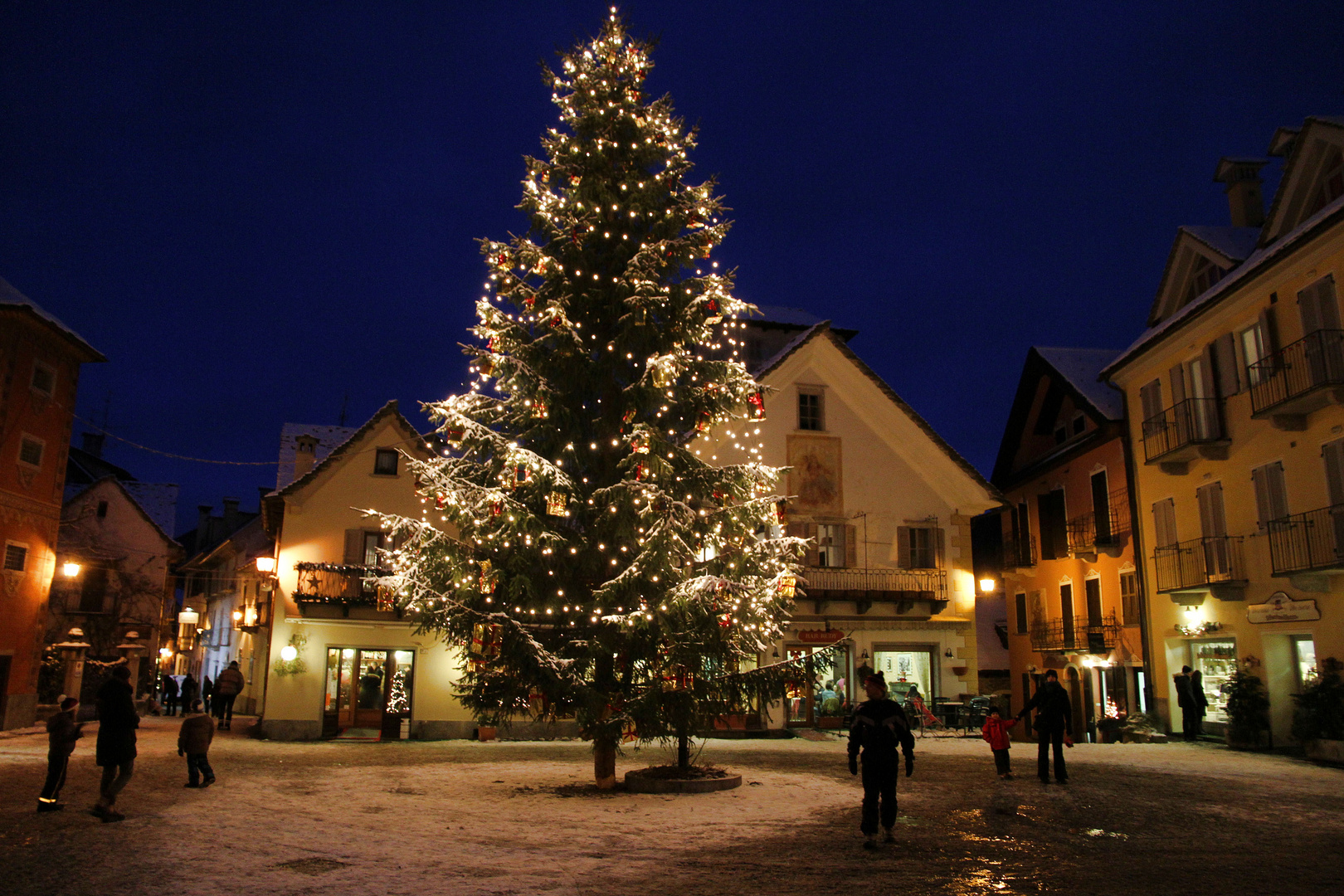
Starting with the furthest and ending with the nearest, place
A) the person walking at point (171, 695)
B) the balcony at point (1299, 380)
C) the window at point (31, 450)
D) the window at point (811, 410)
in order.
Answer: the person walking at point (171, 695)
the window at point (811, 410)
the window at point (31, 450)
the balcony at point (1299, 380)

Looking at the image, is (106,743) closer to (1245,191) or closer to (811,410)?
(811,410)

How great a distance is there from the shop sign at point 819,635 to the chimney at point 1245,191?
51.5 ft

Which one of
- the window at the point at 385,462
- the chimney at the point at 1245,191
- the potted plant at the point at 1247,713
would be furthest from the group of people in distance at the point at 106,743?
the chimney at the point at 1245,191

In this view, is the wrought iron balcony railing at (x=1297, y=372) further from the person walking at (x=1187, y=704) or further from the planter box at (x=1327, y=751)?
the planter box at (x=1327, y=751)

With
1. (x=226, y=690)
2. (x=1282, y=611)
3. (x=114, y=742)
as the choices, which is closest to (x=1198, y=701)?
(x=1282, y=611)

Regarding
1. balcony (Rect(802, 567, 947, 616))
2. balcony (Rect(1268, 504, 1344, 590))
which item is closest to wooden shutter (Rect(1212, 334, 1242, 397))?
balcony (Rect(1268, 504, 1344, 590))

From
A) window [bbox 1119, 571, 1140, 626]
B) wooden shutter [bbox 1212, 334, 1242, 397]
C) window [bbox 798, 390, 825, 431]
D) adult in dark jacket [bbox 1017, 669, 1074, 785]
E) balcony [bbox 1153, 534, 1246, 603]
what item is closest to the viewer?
adult in dark jacket [bbox 1017, 669, 1074, 785]

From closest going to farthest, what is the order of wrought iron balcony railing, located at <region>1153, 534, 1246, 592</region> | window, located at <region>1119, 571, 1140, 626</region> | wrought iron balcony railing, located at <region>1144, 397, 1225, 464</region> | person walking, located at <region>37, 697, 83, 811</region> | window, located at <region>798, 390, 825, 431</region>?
person walking, located at <region>37, 697, 83, 811</region>
wrought iron balcony railing, located at <region>1153, 534, 1246, 592</region>
wrought iron balcony railing, located at <region>1144, 397, 1225, 464</region>
window, located at <region>1119, 571, 1140, 626</region>
window, located at <region>798, 390, 825, 431</region>

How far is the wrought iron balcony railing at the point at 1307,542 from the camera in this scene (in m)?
18.6

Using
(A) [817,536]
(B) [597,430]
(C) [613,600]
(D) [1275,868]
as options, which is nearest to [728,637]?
(C) [613,600]

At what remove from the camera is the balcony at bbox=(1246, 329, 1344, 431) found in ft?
61.7

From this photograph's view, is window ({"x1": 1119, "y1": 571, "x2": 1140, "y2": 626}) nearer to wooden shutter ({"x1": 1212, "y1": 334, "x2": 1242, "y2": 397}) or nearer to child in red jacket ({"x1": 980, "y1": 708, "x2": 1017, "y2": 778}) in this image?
wooden shutter ({"x1": 1212, "y1": 334, "x2": 1242, "y2": 397})

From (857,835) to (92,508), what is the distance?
143 ft

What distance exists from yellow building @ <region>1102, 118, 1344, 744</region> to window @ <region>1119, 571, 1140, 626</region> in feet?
3.00
